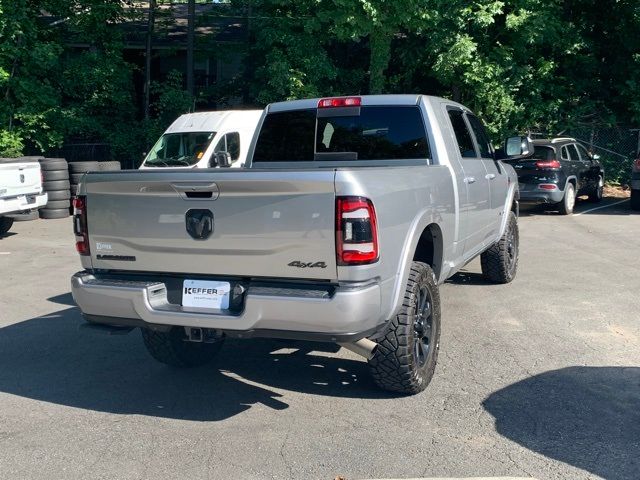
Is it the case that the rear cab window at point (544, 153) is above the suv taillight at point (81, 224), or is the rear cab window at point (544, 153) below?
below

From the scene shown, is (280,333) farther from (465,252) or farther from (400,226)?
(465,252)

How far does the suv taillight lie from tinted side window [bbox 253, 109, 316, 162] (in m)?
2.06

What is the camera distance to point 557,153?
15836 millimetres

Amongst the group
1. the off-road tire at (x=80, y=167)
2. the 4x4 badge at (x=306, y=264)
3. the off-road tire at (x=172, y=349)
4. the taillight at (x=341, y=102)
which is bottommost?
the off-road tire at (x=172, y=349)

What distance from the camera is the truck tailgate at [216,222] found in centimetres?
428

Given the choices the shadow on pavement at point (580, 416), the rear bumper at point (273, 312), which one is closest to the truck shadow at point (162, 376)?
the rear bumper at point (273, 312)

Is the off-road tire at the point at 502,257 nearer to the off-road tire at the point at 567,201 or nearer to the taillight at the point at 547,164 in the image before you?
the taillight at the point at 547,164

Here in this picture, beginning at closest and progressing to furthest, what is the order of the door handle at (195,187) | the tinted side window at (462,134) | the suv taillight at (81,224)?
the door handle at (195,187), the suv taillight at (81,224), the tinted side window at (462,134)

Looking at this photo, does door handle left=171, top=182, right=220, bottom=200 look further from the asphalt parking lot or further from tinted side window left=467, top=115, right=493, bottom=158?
tinted side window left=467, top=115, right=493, bottom=158

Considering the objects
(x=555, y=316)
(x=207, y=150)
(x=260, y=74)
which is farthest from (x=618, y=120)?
(x=555, y=316)

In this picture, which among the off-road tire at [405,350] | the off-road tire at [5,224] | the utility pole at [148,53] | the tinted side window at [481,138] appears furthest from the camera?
the utility pole at [148,53]

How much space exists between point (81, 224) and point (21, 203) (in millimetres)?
8410

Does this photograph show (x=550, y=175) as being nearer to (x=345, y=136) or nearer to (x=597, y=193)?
(x=597, y=193)

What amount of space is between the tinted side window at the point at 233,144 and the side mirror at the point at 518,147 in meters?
8.03
